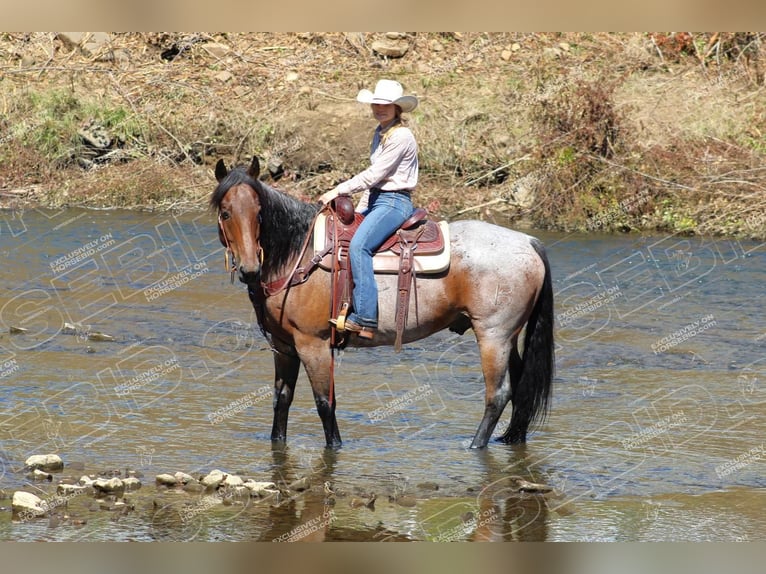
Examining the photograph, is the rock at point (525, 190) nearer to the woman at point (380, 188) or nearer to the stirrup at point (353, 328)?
the woman at point (380, 188)

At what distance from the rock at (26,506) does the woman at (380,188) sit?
97.1 inches

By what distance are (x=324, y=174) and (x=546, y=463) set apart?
1114cm

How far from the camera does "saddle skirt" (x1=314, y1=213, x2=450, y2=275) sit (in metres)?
8.58

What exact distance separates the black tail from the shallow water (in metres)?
0.21

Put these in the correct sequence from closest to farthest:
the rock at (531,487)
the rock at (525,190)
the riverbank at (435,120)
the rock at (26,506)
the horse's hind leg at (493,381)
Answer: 1. the rock at (26,506)
2. the rock at (531,487)
3. the horse's hind leg at (493,381)
4. the riverbank at (435,120)
5. the rock at (525,190)

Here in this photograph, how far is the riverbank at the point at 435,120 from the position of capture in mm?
17734

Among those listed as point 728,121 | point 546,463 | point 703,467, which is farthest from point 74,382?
point 728,121

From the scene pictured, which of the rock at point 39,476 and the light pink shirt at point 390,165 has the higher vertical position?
the light pink shirt at point 390,165

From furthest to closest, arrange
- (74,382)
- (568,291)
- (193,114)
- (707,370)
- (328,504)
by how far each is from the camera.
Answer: (193,114)
(568,291)
(707,370)
(74,382)
(328,504)

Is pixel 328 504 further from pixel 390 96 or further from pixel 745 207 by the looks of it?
pixel 745 207

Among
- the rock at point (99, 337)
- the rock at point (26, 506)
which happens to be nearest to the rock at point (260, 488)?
the rock at point (26, 506)

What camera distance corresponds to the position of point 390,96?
8.30 metres

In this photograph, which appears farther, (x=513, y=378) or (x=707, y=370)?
(x=707, y=370)

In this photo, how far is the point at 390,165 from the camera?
841 centimetres
